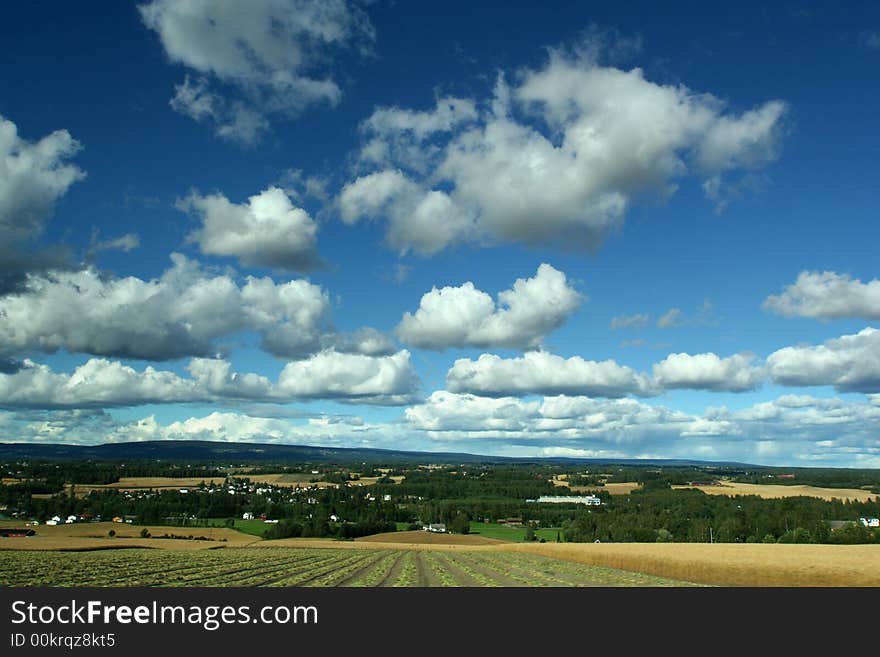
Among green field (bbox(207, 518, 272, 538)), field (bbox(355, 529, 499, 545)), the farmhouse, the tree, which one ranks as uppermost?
the farmhouse

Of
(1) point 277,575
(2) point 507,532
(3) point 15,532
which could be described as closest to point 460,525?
(2) point 507,532

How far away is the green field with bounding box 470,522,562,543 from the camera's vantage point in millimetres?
146000

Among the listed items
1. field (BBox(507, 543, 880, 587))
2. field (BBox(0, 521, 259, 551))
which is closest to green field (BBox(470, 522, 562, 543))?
field (BBox(0, 521, 259, 551))

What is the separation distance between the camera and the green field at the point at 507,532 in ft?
479

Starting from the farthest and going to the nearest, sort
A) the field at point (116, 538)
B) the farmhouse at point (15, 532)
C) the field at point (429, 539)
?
Answer: the field at point (429, 539), the farmhouse at point (15, 532), the field at point (116, 538)

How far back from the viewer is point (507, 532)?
16225 centimetres

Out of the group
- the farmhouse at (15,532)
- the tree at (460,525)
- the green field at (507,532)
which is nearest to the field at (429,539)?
→ the green field at (507,532)

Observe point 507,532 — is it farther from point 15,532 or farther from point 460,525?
point 15,532

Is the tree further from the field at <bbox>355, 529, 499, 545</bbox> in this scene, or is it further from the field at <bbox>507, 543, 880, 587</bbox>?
the field at <bbox>507, 543, 880, 587</bbox>

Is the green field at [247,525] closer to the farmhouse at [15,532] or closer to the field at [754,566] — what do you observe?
the farmhouse at [15,532]
